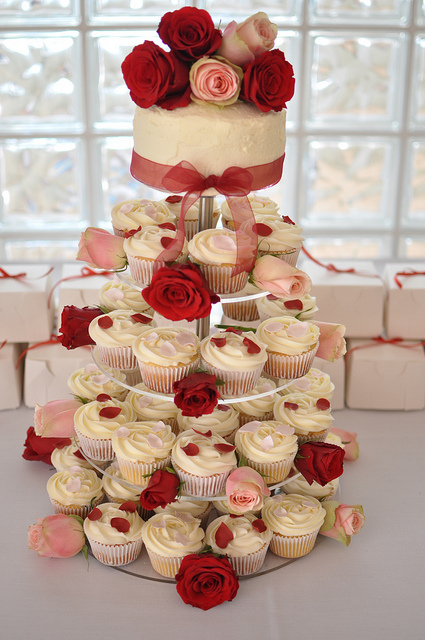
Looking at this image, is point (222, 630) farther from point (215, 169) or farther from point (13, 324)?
point (13, 324)

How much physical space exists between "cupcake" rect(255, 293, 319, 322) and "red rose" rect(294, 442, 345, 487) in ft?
1.11

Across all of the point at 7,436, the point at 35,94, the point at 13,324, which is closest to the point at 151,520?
the point at 7,436

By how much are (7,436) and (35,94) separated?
1560 mm

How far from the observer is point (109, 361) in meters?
1.89

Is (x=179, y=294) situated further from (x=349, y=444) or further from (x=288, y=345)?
(x=349, y=444)

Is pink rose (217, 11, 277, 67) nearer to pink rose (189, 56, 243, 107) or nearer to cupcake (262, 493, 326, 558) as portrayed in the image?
pink rose (189, 56, 243, 107)

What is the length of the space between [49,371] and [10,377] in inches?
5.3

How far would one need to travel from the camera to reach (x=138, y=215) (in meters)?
1.81

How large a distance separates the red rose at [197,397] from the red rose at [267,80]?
0.61 meters

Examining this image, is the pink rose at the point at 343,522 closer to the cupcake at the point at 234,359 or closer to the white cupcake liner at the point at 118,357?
the cupcake at the point at 234,359

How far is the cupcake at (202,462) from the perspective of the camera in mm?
1741

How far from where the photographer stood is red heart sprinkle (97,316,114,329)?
6.07ft

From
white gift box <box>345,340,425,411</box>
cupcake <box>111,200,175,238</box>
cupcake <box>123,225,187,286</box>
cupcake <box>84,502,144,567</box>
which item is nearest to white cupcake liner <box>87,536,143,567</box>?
cupcake <box>84,502,144,567</box>

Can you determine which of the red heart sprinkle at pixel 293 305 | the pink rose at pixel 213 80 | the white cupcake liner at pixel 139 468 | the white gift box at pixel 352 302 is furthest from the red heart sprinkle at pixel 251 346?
the white gift box at pixel 352 302
